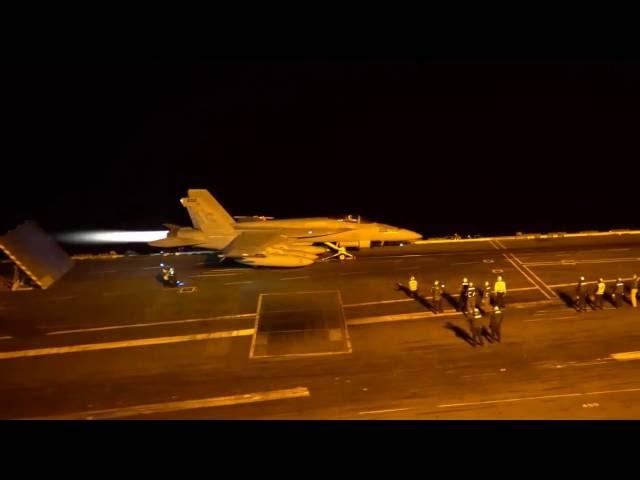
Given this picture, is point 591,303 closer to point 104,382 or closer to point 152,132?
point 104,382

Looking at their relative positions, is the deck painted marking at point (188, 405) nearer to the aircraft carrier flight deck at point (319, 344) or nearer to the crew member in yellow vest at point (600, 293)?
the aircraft carrier flight deck at point (319, 344)

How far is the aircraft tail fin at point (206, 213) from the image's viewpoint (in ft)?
117

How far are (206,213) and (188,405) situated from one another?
56.1 feet

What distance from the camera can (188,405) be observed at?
809 inches

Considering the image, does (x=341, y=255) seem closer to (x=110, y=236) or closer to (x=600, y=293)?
(x=600, y=293)

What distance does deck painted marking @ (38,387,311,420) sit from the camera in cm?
2000

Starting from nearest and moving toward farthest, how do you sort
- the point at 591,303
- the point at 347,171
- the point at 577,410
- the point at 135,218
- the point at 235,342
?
the point at 577,410, the point at 235,342, the point at 591,303, the point at 135,218, the point at 347,171

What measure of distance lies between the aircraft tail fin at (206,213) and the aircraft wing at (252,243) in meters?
1.30

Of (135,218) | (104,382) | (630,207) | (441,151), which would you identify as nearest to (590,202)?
(630,207)

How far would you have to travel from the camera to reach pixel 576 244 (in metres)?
38.2

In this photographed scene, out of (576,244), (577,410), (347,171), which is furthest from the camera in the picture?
(347,171)

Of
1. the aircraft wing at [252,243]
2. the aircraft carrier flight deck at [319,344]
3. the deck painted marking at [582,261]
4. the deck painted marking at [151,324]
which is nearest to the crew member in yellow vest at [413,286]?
the aircraft carrier flight deck at [319,344]

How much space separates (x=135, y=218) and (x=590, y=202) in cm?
4820

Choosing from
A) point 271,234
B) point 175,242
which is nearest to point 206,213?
point 175,242
